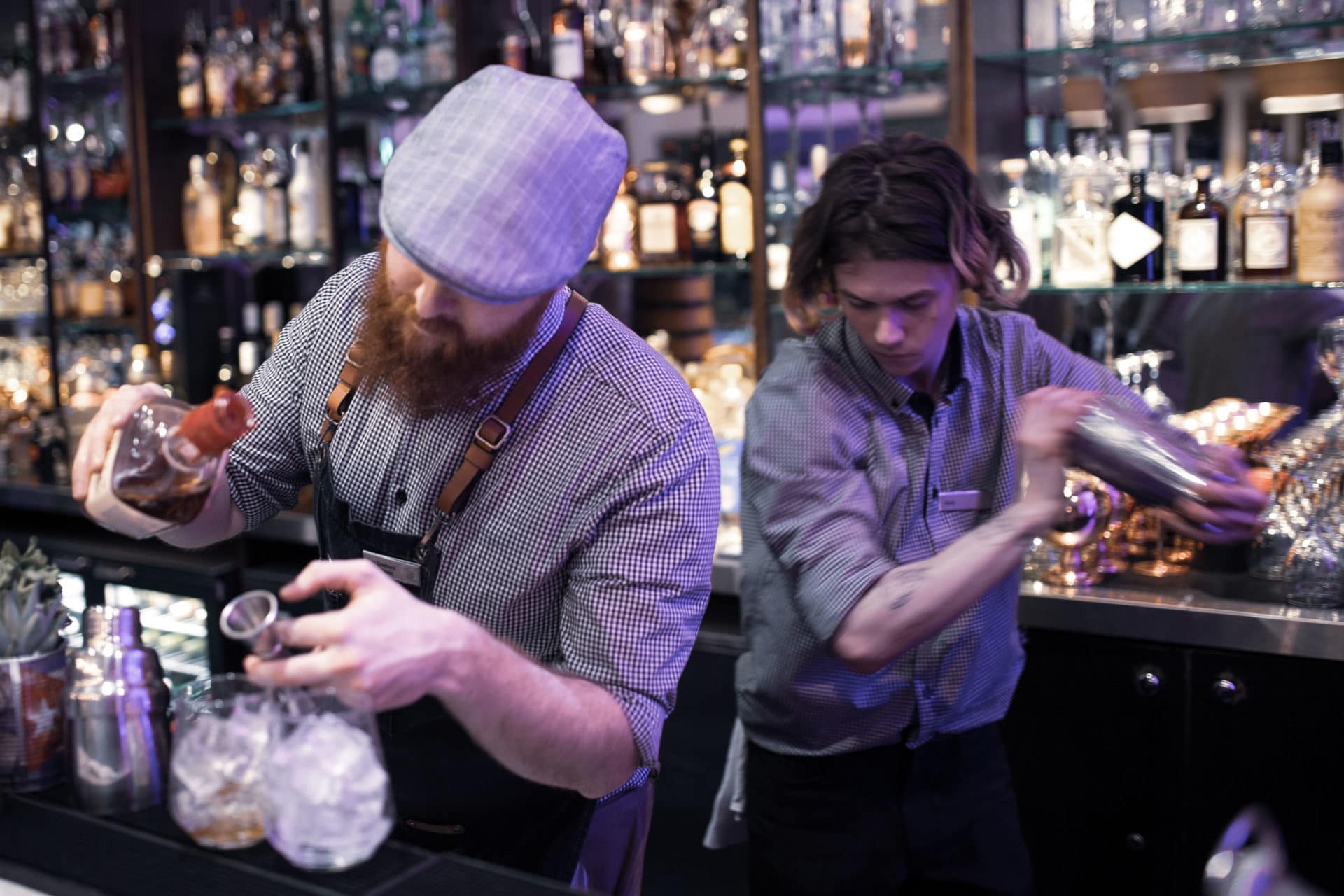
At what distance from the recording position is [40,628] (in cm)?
138

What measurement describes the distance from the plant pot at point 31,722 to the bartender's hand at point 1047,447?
1103 millimetres

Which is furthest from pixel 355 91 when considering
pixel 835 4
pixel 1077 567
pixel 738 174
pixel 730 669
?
pixel 1077 567

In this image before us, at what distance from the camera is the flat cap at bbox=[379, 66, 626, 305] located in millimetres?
1229

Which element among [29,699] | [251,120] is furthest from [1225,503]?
[251,120]

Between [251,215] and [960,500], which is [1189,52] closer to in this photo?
[960,500]

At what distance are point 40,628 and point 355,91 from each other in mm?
2901

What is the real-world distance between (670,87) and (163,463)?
2.45 meters

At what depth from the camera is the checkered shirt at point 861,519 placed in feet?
5.90

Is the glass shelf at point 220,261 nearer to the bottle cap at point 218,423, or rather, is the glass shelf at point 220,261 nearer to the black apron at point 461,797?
the black apron at point 461,797

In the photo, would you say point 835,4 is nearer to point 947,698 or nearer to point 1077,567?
point 1077,567

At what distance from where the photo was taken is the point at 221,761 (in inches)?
44.5

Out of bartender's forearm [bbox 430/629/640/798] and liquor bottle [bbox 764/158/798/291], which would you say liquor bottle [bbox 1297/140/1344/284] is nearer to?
liquor bottle [bbox 764/158/798/291]

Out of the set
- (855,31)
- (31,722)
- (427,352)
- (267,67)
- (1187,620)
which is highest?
(267,67)

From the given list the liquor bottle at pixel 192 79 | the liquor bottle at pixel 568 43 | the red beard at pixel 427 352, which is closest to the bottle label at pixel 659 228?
the liquor bottle at pixel 568 43
